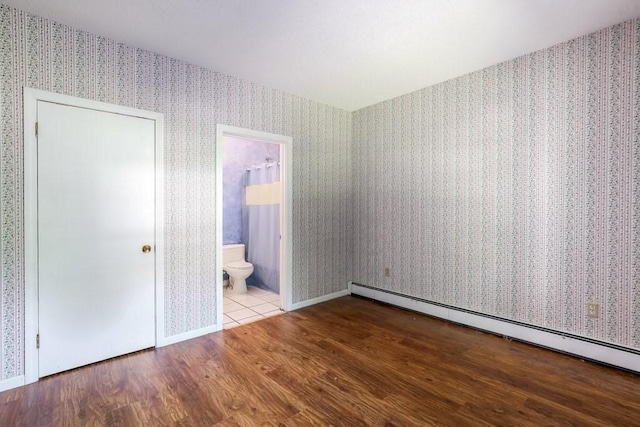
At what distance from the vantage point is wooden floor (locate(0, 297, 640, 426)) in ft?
5.92

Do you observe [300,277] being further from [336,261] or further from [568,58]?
[568,58]

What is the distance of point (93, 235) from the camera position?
7.87 ft

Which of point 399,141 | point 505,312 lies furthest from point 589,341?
point 399,141

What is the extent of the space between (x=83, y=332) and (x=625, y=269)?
13.5 ft

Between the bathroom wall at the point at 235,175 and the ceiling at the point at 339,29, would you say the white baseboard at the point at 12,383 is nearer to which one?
the ceiling at the point at 339,29

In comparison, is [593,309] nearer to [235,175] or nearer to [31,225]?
[31,225]

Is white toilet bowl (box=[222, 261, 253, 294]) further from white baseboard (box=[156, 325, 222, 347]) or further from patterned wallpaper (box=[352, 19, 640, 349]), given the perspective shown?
patterned wallpaper (box=[352, 19, 640, 349])

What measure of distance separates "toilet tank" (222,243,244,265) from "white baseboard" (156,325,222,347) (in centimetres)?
176

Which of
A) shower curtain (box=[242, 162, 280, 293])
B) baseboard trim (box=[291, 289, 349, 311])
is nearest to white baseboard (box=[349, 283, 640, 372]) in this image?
baseboard trim (box=[291, 289, 349, 311])

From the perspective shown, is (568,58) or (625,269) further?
A: (568,58)

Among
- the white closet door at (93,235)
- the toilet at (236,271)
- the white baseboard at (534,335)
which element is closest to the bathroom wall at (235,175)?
the toilet at (236,271)

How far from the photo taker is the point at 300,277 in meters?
3.79

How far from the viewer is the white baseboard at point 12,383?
6.75 ft

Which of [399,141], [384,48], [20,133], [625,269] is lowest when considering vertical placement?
[625,269]
